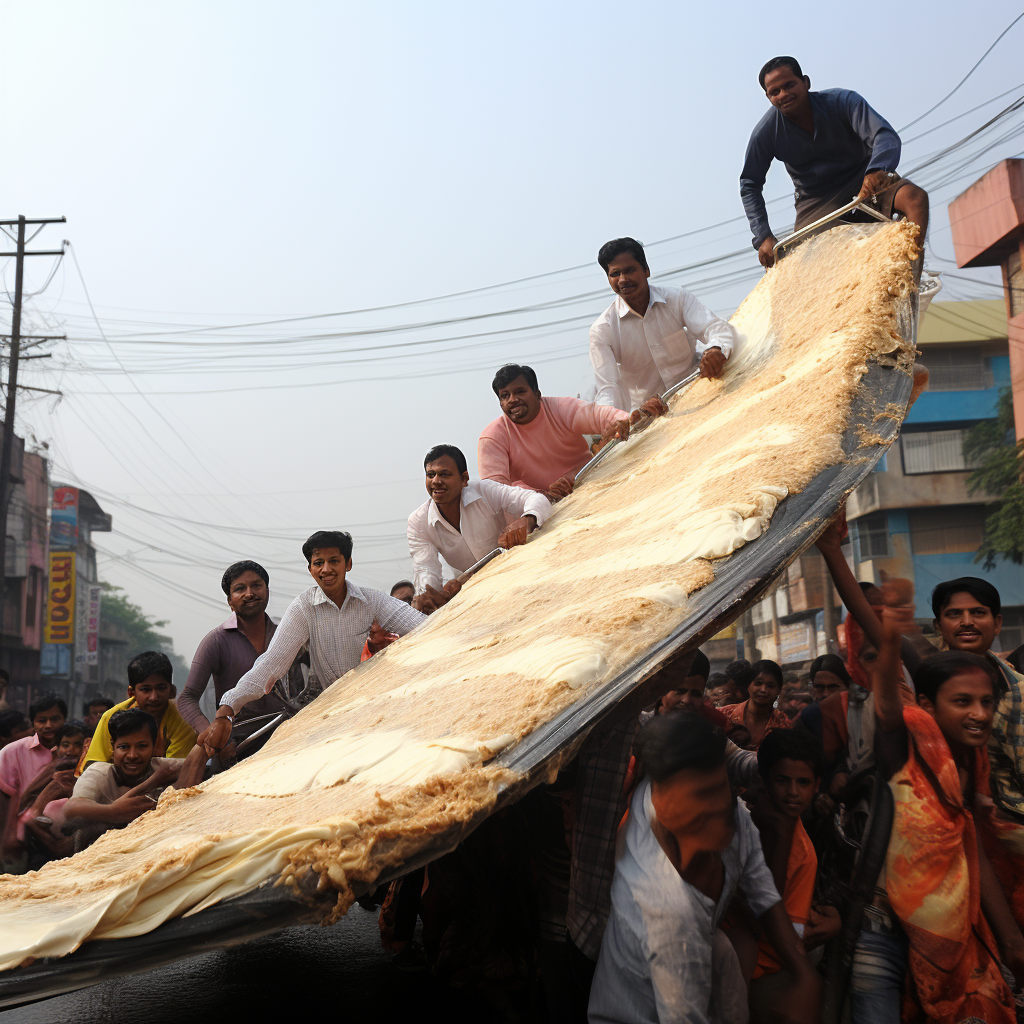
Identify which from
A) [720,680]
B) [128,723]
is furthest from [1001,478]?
[128,723]

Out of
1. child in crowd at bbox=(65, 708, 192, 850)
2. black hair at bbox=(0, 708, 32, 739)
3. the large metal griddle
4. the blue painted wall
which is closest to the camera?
the large metal griddle

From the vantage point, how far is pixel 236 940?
135 centimetres

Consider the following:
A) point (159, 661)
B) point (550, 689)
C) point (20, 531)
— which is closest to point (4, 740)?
point (159, 661)

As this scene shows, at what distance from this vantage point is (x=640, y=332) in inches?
175

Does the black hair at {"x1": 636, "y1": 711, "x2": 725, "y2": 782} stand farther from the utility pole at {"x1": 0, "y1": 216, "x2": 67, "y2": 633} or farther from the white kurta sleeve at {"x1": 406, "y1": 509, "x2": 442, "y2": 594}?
the utility pole at {"x1": 0, "y1": 216, "x2": 67, "y2": 633}

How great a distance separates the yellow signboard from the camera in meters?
25.6

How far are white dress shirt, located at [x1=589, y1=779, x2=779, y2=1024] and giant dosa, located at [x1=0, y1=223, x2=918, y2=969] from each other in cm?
49

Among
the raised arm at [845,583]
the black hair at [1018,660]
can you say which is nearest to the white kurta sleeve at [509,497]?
the raised arm at [845,583]

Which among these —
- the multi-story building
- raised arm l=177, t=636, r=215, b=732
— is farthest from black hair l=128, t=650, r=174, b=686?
the multi-story building

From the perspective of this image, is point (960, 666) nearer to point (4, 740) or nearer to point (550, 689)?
point (550, 689)

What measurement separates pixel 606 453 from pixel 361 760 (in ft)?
8.04

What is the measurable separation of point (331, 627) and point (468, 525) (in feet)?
2.49

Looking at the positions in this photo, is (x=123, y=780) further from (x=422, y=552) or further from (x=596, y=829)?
(x=596, y=829)

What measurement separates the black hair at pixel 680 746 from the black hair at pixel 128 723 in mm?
2173
